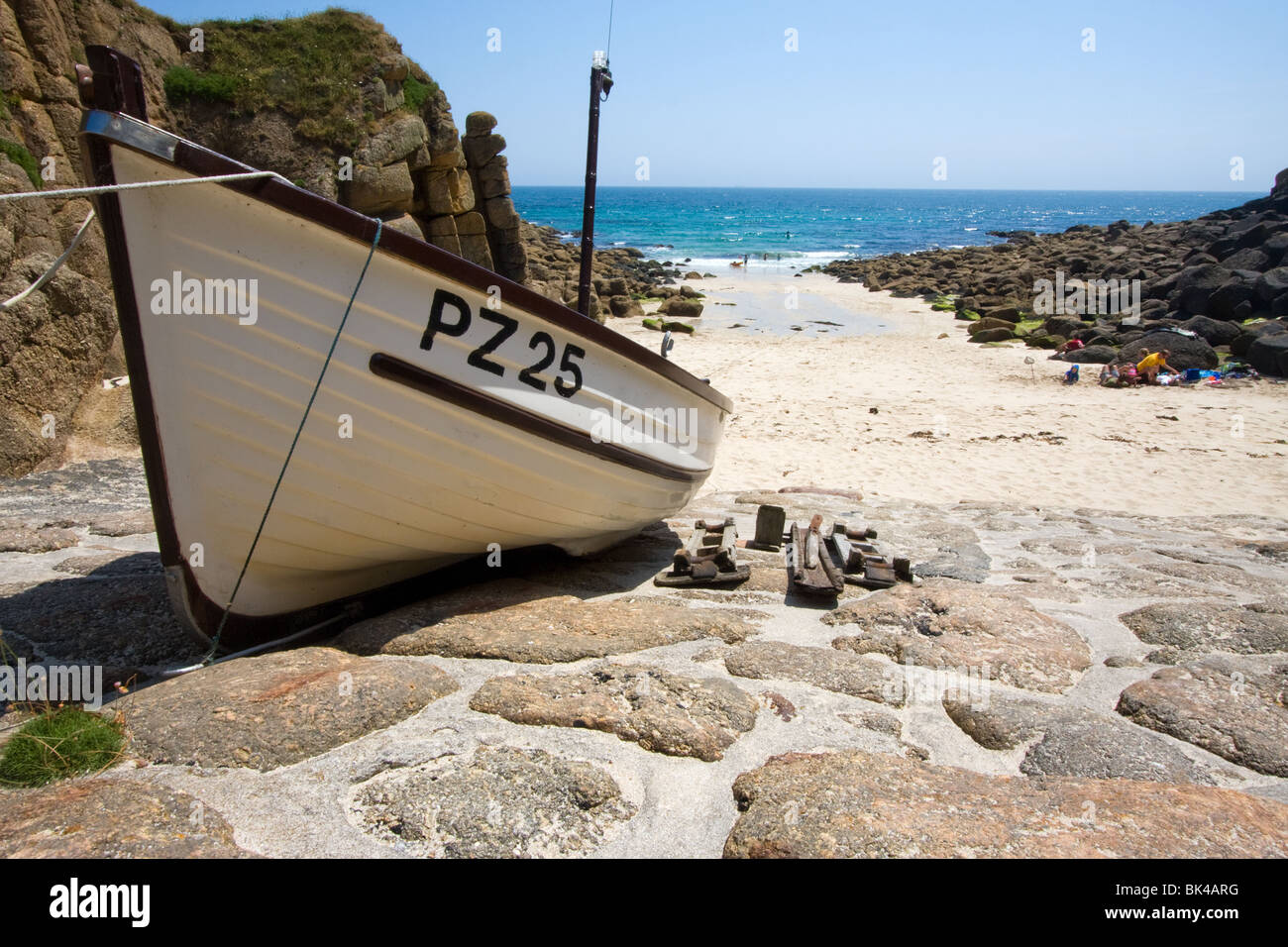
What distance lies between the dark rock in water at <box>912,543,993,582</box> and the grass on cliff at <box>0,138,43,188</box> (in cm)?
793

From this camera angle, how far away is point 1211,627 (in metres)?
3.78

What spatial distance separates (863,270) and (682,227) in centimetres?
3547

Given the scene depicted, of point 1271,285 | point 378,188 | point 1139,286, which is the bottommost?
point 1271,285

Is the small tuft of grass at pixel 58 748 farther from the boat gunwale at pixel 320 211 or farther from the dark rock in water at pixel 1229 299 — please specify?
the dark rock in water at pixel 1229 299

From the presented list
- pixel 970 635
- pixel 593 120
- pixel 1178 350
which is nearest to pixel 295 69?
pixel 593 120

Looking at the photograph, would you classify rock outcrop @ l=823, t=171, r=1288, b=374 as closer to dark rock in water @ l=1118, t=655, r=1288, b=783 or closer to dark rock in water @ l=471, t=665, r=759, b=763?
dark rock in water @ l=1118, t=655, r=1288, b=783

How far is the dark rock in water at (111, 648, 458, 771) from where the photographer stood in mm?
2561

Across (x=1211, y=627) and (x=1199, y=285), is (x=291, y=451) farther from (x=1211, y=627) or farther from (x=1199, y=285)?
(x=1199, y=285)

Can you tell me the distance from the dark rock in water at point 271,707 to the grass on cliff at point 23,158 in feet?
19.5

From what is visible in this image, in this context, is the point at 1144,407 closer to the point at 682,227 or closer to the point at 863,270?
the point at 863,270

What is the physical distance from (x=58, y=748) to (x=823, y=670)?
279cm

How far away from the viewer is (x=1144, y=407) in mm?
12266

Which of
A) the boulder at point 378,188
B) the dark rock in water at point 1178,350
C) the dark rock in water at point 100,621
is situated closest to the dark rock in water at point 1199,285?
the dark rock in water at point 1178,350
